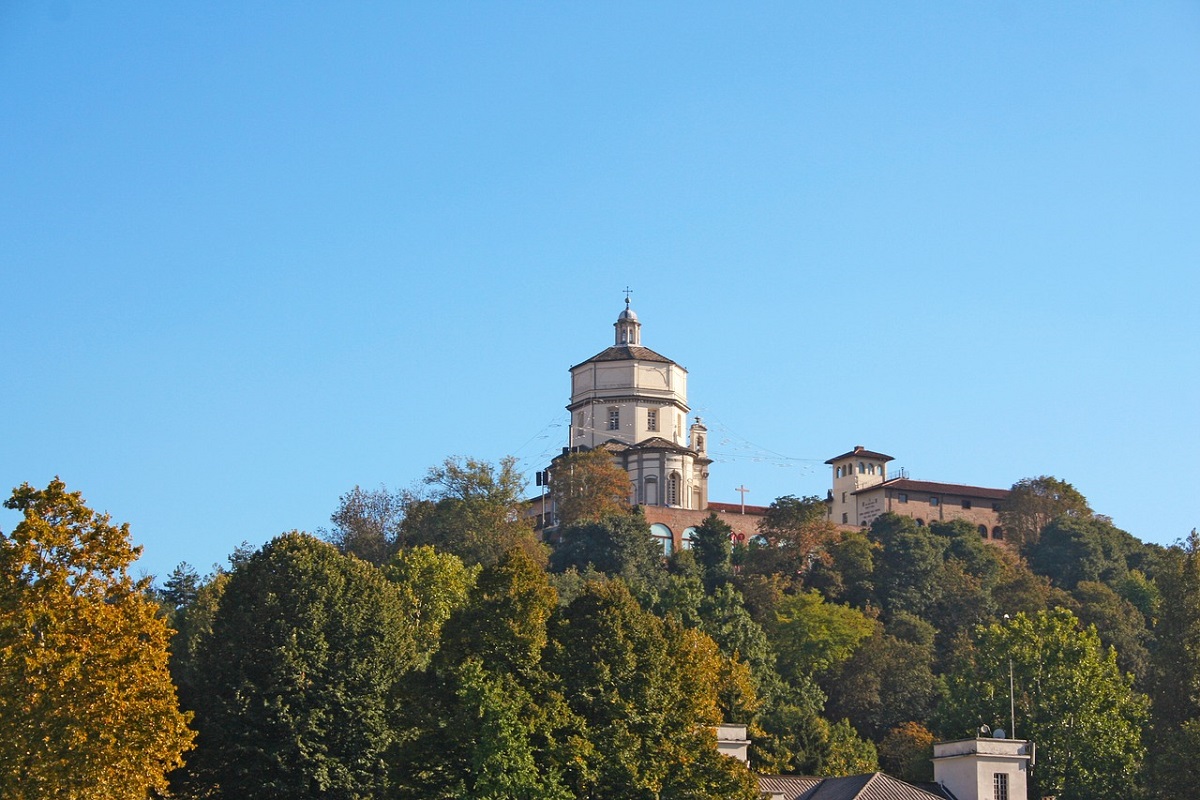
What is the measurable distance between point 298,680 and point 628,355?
200 feet

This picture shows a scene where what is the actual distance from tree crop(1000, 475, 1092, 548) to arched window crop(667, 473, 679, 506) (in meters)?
22.7

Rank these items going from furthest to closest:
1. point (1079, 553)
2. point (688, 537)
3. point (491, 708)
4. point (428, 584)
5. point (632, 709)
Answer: point (1079, 553) < point (688, 537) < point (428, 584) < point (632, 709) < point (491, 708)

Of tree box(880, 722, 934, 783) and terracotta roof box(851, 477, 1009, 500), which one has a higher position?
terracotta roof box(851, 477, 1009, 500)

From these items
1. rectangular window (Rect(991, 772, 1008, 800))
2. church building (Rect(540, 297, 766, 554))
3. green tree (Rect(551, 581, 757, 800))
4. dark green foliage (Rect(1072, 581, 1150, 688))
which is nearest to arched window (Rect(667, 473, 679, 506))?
church building (Rect(540, 297, 766, 554))

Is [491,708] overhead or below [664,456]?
below

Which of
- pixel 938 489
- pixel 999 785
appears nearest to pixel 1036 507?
pixel 938 489

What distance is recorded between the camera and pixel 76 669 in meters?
39.1

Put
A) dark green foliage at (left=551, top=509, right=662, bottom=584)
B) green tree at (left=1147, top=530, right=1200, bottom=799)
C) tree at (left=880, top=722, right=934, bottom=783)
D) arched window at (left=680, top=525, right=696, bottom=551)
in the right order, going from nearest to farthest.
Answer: green tree at (left=1147, top=530, right=1200, bottom=799) < tree at (left=880, top=722, right=934, bottom=783) < dark green foliage at (left=551, top=509, right=662, bottom=584) < arched window at (left=680, top=525, right=696, bottom=551)

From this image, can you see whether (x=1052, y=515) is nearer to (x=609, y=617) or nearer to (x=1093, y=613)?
(x=1093, y=613)

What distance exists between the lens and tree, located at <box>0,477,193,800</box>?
1531 inches

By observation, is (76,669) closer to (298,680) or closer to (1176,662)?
(298,680)

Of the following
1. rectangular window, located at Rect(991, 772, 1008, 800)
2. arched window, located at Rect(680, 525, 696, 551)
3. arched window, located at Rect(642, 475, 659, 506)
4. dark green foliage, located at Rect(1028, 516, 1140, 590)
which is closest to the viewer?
rectangular window, located at Rect(991, 772, 1008, 800)

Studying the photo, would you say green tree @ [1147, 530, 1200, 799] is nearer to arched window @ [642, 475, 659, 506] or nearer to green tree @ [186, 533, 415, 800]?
green tree @ [186, 533, 415, 800]

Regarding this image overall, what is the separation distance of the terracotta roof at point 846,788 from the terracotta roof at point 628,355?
51.9 metres
